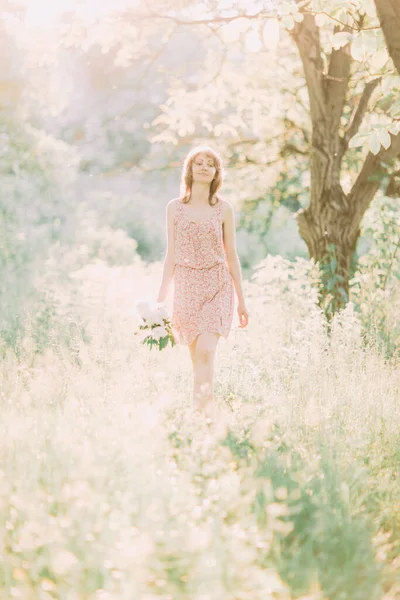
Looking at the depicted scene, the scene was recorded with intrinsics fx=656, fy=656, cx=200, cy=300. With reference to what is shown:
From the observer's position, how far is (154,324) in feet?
15.4

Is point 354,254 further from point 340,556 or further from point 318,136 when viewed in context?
point 340,556

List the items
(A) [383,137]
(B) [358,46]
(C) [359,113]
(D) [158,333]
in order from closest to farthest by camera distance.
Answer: (A) [383,137] < (B) [358,46] < (D) [158,333] < (C) [359,113]

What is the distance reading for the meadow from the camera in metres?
2.46

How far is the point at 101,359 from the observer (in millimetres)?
5770

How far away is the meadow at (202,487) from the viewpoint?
246cm

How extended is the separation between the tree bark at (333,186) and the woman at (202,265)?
152 inches

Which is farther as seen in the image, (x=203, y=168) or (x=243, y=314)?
(x=243, y=314)

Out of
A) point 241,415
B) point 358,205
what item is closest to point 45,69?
point 358,205

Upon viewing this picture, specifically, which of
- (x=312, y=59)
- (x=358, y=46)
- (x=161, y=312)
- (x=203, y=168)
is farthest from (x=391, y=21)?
(x=312, y=59)

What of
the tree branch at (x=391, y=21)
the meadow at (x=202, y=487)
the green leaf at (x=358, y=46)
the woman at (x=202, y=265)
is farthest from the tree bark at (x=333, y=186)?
the tree branch at (x=391, y=21)

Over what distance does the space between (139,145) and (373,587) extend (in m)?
23.2

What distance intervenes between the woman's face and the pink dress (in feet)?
0.72

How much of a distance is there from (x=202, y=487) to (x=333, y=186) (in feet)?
19.8

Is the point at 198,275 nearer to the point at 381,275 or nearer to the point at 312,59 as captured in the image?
the point at 312,59
